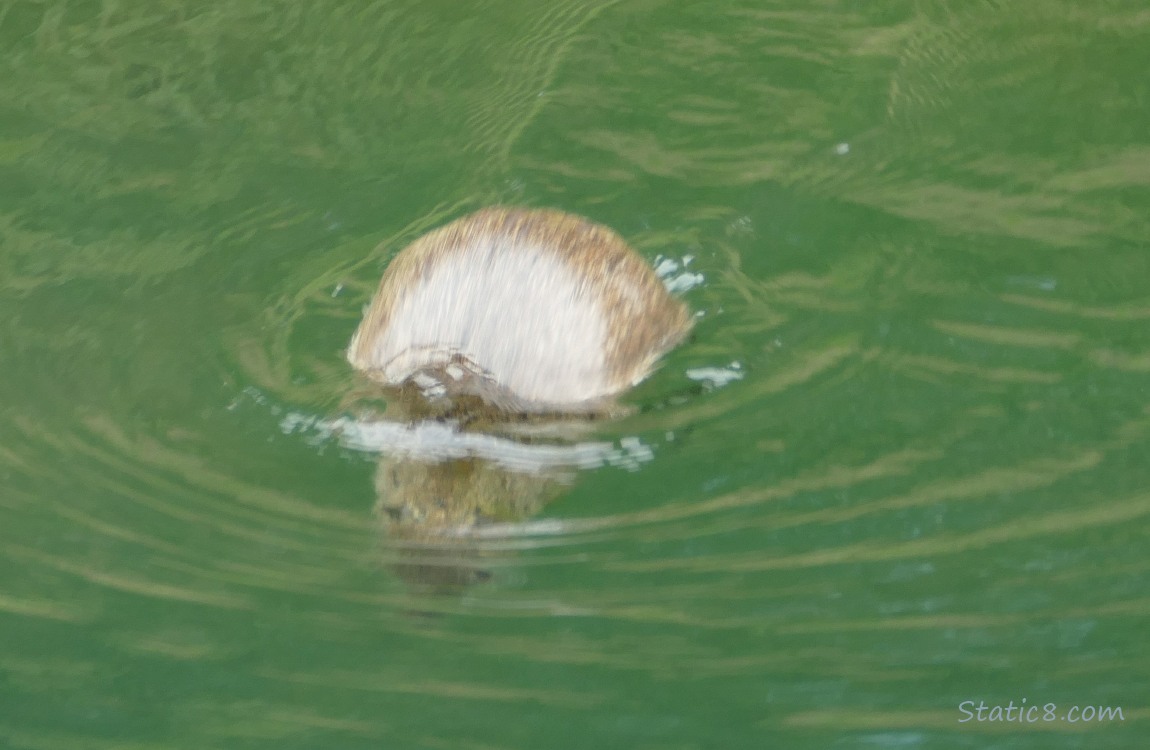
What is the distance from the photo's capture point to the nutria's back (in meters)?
4.30

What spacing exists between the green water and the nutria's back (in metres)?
0.20

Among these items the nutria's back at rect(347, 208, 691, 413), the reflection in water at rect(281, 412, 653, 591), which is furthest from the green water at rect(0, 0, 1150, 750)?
the nutria's back at rect(347, 208, 691, 413)

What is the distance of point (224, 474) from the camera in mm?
4215

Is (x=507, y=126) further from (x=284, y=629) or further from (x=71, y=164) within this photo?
(x=284, y=629)

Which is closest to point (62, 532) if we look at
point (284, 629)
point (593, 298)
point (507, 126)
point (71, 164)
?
point (284, 629)

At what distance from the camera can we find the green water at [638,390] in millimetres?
3445

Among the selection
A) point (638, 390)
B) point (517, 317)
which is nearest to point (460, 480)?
point (517, 317)

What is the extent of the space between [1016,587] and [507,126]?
324cm

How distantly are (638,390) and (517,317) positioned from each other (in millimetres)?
449

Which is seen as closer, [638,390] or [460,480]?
[460,480]

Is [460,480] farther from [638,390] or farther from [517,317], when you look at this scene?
[638,390]

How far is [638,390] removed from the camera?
450cm

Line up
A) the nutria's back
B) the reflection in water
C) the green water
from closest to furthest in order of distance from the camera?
the green water → the reflection in water → the nutria's back

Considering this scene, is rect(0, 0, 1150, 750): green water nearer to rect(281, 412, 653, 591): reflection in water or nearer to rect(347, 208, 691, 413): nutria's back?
rect(281, 412, 653, 591): reflection in water
